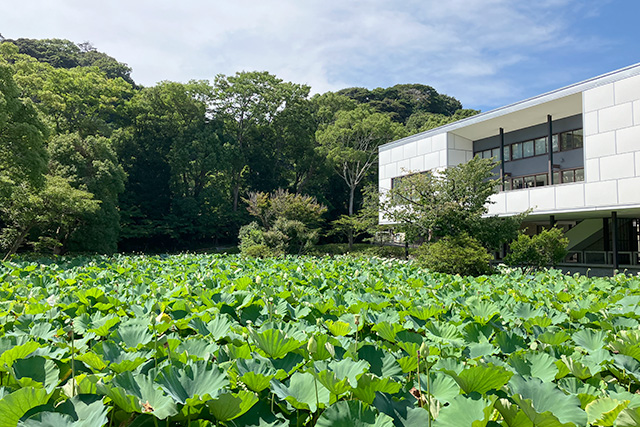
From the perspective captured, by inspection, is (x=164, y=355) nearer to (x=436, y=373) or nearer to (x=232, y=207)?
(x=436, y=373)

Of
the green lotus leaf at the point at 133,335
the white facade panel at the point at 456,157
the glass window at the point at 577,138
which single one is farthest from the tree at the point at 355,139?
the green lotus leaf at the point at 133,335

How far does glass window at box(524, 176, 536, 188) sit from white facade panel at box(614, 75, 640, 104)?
629 cm

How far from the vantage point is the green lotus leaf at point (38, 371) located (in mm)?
1150

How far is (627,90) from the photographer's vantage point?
1275cm

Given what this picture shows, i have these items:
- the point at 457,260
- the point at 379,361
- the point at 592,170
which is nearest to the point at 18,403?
the point at 379,361

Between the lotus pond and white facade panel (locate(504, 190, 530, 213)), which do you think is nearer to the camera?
the lotus pond

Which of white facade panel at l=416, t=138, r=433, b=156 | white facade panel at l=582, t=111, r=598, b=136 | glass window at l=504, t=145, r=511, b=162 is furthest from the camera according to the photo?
Answer: glass window at l=504, t=145, r=511, b=162

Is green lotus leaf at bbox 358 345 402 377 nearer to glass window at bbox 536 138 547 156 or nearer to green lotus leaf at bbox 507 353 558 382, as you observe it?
green lotus leaf at bbox 507 353 558 382

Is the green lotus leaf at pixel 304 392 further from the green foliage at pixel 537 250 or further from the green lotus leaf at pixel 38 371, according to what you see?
the green foliage at pixel 537 250

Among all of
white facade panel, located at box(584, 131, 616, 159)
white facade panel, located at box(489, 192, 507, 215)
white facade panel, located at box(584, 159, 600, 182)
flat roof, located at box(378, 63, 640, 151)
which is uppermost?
flat roof, located at box(378, 63, 640, 151)

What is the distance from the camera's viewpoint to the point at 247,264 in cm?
600

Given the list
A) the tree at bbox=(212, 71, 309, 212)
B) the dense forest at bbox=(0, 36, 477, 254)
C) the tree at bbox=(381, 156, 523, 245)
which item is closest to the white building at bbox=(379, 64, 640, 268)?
the tree at bbox=(381, 156, 523, 245)

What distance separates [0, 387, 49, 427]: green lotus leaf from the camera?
0.86 metres

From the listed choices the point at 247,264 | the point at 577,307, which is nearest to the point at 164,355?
the point at 577,307
